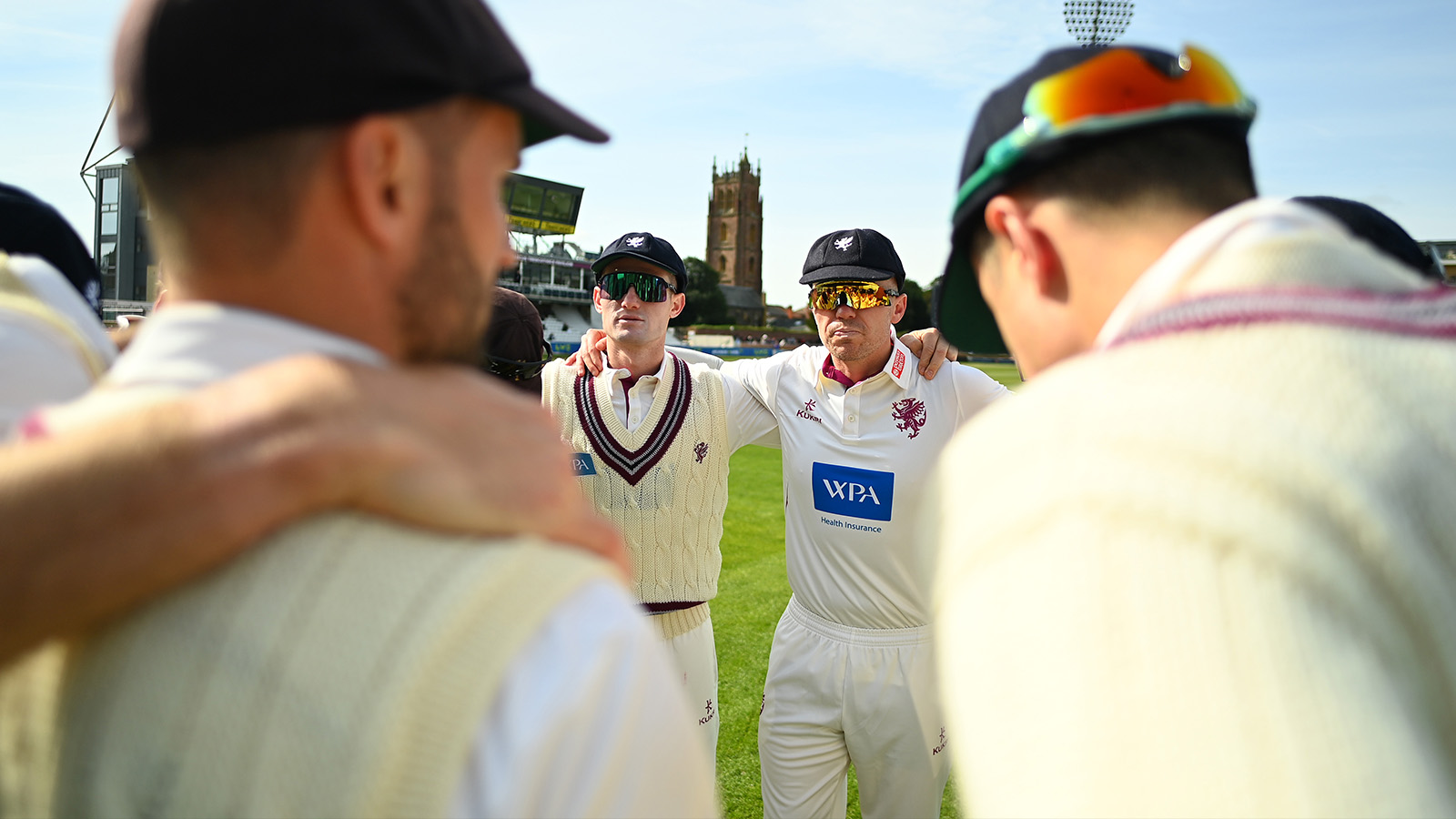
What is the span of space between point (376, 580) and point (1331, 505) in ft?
2.77

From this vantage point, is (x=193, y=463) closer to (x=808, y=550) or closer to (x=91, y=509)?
(x=91, y=509)

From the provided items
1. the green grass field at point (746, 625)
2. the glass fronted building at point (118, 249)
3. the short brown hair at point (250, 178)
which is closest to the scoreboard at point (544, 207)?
the glass fronted building at point (118, 249)

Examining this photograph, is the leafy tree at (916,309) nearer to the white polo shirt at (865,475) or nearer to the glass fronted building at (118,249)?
the glass fronted building at (118,249)

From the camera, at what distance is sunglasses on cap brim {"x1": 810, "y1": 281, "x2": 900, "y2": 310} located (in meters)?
4.14

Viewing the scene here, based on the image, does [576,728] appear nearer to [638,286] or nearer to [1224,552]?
[1224,552]

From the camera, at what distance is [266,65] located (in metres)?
0.78

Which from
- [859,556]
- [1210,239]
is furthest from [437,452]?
[859,556]

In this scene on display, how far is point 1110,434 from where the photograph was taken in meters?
0.85

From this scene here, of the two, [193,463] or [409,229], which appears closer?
[193,463]

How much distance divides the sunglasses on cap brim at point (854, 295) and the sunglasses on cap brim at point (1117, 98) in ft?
9.52

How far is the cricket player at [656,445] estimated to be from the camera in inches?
154

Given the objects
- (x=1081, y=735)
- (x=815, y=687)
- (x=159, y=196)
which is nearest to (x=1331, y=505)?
(x=1081, y=735)

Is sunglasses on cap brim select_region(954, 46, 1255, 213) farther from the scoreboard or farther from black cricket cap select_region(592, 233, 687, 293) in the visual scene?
the scoreboard

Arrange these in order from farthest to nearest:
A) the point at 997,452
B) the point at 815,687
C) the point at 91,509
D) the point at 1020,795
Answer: the point at 815,687
the point at 997,452
the point at 1020,795
the point at 91,509
